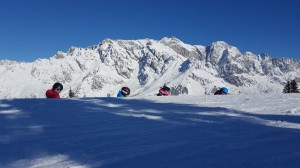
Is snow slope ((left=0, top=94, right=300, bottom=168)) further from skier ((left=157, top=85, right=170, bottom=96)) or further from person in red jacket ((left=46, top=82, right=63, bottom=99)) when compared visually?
skier ((left=157, top=85, right=170, bottom=96))

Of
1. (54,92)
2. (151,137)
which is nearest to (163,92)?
(54,92)

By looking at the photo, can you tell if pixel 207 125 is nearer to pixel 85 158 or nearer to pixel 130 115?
pixel 130 115

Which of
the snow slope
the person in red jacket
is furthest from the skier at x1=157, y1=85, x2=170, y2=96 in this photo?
the snow slope

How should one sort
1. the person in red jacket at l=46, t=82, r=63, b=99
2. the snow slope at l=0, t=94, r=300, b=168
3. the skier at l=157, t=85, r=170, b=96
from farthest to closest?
the skier at l=157, t=85, r=170, b=96 → the person in red jacket at l=46, t=82, r=63, b=99 → the snow slope at l=0, t=94, r=300, b=168

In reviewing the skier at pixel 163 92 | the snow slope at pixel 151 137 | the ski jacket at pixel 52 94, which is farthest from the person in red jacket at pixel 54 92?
the snow slope at pixel 151 137

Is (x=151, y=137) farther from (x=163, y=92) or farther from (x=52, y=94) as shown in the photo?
(x=163, y=92)

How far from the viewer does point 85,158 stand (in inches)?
223

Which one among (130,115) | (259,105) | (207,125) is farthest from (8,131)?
(259,105)

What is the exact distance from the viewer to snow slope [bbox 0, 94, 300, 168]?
5.43 metres

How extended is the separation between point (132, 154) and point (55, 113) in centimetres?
510

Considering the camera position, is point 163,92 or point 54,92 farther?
point 163,92

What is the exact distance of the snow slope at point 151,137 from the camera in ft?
17.8

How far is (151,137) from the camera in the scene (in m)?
7.07

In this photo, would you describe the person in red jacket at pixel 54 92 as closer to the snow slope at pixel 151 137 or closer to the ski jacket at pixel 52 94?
the ski jacket at pixel 52 94
